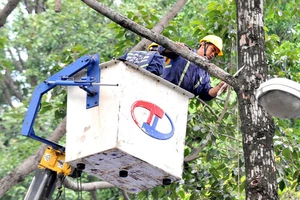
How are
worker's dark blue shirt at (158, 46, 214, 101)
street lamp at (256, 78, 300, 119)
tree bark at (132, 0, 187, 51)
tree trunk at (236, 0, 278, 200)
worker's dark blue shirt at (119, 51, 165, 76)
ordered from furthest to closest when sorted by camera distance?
tree bark at (132, 0, 187, 51), worker's dark blue shirt at (158, 46, 214, 101), worker's dark blue shirt at (119, 51, 165, 76), tree trunk at (236, 0, 278, 200), street lamp at (256, 78, 300, 119)

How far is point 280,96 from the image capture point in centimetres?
437

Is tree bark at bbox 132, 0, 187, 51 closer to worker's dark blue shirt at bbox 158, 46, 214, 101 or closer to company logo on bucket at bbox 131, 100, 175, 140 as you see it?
worker's dark blue shirt at bbox 158, 46, 214, 101

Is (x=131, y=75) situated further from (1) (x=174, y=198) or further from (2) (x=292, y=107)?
(1) (x=174, y=198)

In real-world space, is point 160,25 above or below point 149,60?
above

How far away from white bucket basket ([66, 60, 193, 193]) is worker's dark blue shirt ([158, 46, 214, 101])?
2.21ft

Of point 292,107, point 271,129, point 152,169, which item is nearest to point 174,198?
point 152,169

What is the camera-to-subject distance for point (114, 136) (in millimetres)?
4984

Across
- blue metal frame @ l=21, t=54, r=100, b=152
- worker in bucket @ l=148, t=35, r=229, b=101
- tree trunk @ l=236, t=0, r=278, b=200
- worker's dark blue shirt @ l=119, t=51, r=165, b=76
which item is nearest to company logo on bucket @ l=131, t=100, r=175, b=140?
blue metal frame @ l=21, t=54, r=100, b=152

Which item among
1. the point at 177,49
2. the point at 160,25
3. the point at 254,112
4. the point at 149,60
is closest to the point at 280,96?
the point at 254,112

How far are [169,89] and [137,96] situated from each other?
0.97 feet

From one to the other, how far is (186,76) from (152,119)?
1050mm

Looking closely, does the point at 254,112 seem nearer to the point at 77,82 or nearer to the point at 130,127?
the point at 130,127

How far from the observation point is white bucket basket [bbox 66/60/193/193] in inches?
199

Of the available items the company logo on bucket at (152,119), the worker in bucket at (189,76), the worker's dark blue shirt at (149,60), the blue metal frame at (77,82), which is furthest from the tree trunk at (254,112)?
the worker in bucket at (189,76)
